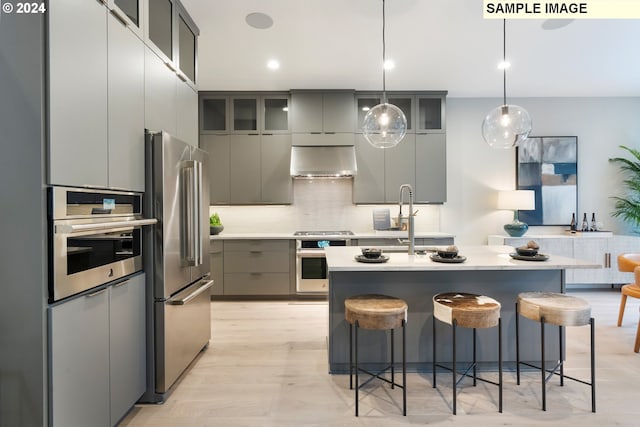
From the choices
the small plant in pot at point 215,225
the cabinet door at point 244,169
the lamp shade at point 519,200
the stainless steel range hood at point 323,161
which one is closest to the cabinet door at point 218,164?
the cabinet door at point 244,169

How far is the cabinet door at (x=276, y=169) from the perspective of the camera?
4.86 m

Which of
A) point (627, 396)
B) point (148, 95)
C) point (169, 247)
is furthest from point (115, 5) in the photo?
point (627, 396)

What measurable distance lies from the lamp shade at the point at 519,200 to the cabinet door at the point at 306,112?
2.91m

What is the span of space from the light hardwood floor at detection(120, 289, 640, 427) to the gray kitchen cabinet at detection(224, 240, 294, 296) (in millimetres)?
1318

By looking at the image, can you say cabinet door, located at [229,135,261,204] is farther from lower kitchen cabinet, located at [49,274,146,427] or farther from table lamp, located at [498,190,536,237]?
table lamp, located at [498,190,536,237]

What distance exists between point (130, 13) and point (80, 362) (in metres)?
1.97

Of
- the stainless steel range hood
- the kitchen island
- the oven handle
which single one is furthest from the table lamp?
the oven handle

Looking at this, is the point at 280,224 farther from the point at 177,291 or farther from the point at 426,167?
the point at 177,291

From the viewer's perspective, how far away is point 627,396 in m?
2.31

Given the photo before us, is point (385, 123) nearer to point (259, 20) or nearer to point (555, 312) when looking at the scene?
point (259, 20)

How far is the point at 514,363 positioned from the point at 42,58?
11.4 ft

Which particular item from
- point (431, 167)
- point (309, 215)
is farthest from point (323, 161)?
point (431, 167)

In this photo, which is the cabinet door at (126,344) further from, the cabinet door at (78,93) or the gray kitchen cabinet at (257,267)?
the gray kitchen cabinet at (257,267)

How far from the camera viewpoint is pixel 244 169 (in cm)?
486
